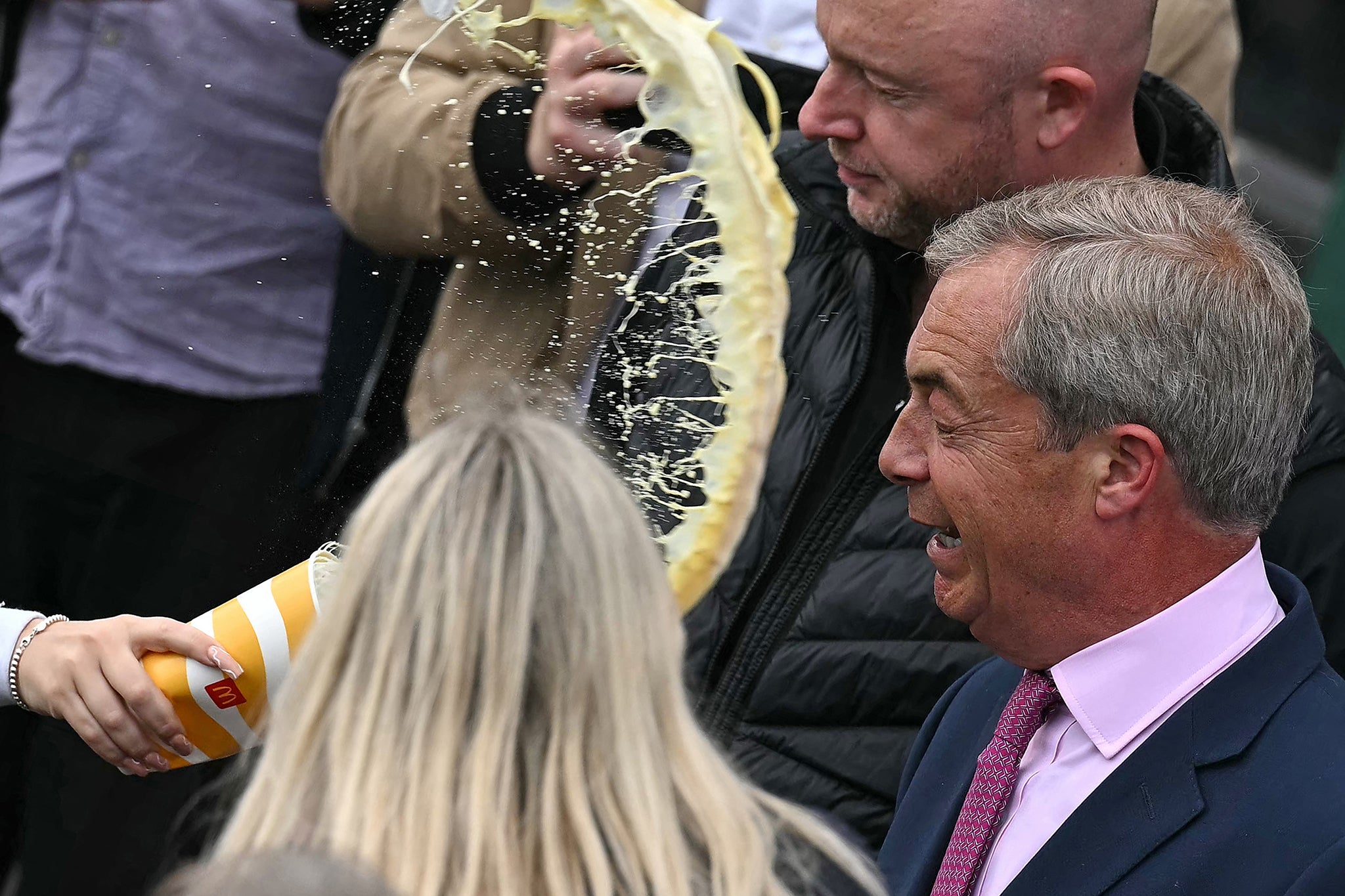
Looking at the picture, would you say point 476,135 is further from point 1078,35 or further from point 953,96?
point 1078,35

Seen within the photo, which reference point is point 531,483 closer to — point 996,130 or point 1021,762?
point 1021,762

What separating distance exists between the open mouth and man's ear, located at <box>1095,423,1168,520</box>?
0.18 metres

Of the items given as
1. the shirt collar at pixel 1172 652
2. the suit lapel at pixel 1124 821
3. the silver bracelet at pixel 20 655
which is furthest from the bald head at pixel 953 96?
the silver bracelet at pixel 20 655

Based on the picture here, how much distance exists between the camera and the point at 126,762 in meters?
1.55

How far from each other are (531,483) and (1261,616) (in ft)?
2.47

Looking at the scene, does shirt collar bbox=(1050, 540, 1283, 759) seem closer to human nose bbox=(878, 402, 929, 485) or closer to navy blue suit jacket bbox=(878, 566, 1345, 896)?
navy blue suit jacket bbox=(878, 566, 1345, 896)

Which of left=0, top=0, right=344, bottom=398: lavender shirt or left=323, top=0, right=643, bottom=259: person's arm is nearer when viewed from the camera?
left=323, top=0, right=643, bottom=259: person's arm

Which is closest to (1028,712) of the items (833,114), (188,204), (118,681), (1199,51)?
(833,114)

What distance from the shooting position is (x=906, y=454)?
164cm

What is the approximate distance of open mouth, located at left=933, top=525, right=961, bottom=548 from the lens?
1.63 metres

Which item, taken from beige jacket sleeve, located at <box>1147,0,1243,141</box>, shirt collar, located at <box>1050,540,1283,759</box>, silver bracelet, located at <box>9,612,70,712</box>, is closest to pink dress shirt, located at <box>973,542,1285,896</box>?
shirt collar, located at <box>1050,540,1283,759</box>

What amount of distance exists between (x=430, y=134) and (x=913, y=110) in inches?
26.1

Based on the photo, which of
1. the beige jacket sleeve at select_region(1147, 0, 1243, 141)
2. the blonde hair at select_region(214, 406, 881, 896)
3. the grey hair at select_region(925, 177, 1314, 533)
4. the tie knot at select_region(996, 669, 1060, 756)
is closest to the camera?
the blonde hair at select_region(214, 406, 881, 896)

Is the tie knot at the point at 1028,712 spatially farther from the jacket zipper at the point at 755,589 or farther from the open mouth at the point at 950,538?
the jacket zipper at the point at 755,589
